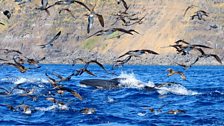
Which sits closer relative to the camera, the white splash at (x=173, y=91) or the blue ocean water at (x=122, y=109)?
the blue ocean water at (x=122, y=109)

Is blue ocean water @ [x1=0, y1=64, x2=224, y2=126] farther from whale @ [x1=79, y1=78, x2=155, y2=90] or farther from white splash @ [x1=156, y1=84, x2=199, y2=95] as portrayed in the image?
whale @ [x1=79, y1=78, x2=155, y2=90]

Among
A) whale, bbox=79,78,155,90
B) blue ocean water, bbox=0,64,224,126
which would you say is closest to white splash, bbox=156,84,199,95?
blue ocean water, bbox=0,64,224,126

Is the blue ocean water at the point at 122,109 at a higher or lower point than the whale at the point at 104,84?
higher

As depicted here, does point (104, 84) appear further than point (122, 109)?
Yes

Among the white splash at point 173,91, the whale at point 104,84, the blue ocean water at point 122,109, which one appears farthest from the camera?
the whale at point 104,84

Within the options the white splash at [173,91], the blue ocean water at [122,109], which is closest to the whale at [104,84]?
the white splash at [173,91]

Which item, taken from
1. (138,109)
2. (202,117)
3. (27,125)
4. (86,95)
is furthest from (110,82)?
(27,125)

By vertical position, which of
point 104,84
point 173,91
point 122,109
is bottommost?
point 104,84

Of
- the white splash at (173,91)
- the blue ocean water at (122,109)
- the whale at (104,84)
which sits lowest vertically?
the whale at (104,84)

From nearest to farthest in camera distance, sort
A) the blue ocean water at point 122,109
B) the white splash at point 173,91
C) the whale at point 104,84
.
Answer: the blue ocean water at point 122,109 → the white splash at point 173,91 → the whale at point 104,84

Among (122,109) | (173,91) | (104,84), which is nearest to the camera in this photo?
(122,109)

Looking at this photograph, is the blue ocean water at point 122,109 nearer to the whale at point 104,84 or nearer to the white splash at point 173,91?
the white splash at point 173,91

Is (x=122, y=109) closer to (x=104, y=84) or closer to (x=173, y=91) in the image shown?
(x=173, y=91)

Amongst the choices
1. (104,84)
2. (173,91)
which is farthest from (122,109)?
(104,84)
